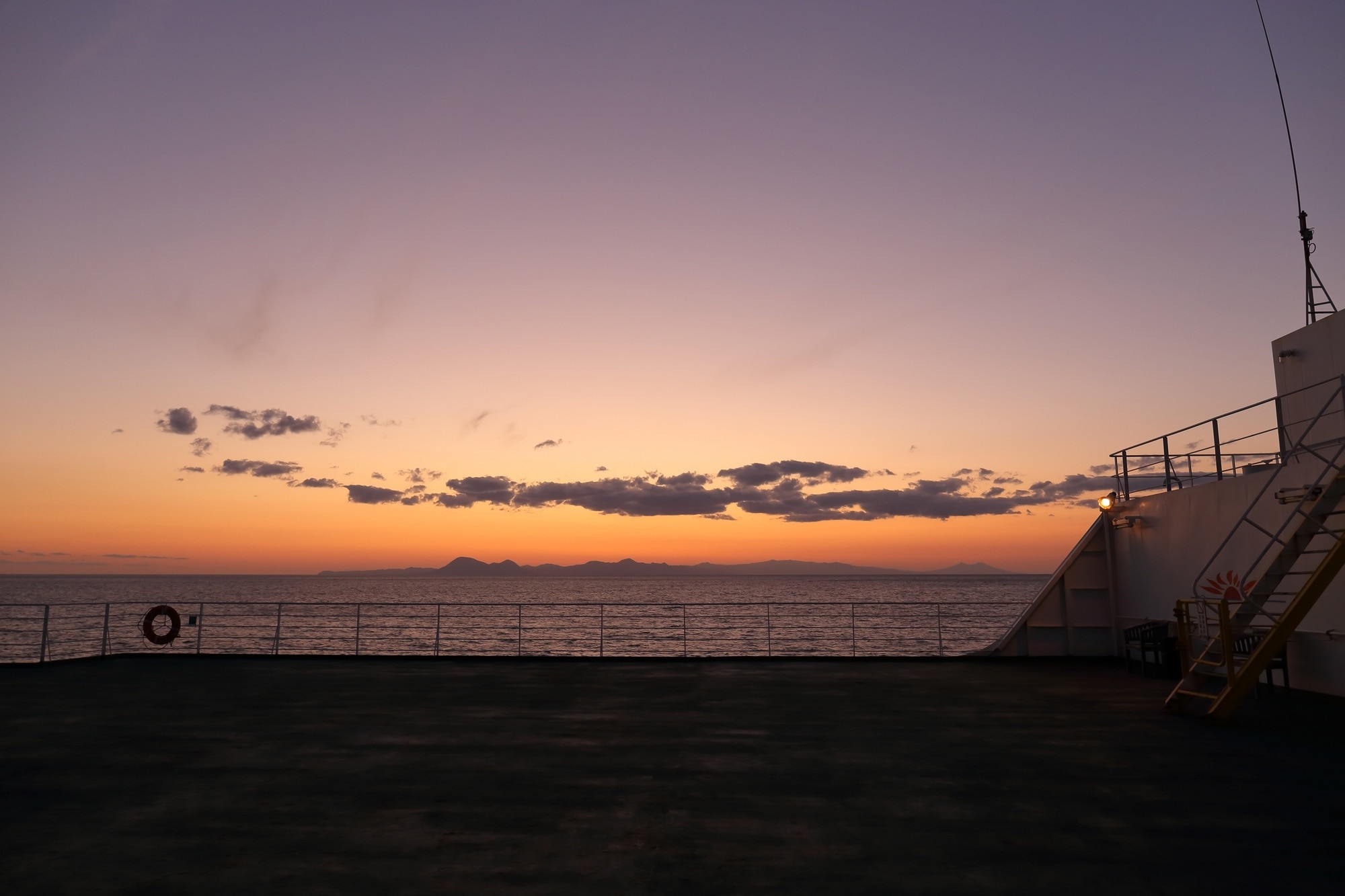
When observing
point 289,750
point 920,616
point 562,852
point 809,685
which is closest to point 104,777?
point 289,750

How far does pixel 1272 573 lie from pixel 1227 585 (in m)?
3.11

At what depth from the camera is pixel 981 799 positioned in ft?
20.4

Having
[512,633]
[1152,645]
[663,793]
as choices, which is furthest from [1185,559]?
[512,633]

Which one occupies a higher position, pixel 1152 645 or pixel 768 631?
pixel 1152 645

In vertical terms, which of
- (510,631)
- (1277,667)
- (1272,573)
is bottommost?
(510,631)

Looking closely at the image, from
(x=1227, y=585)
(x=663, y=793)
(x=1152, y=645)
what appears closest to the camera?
(x=663, y=793)

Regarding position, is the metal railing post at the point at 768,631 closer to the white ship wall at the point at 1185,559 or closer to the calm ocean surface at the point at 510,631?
the calm ocean surface at the point at 510,631

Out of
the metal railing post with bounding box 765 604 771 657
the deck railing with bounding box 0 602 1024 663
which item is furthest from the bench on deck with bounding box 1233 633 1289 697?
the deck railing with bounding box 0 602 1024 663

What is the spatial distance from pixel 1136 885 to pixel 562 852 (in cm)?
327

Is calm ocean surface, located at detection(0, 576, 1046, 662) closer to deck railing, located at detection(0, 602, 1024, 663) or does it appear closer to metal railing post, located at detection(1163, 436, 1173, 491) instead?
deck railing, located at detection(0, 602, 1024, 663)

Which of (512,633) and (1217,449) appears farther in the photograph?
(512,633)

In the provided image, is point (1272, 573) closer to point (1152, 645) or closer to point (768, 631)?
point (1152, 645)

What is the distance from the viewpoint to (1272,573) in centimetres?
1015

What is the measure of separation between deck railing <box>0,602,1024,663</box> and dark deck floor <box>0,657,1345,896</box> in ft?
31.7
